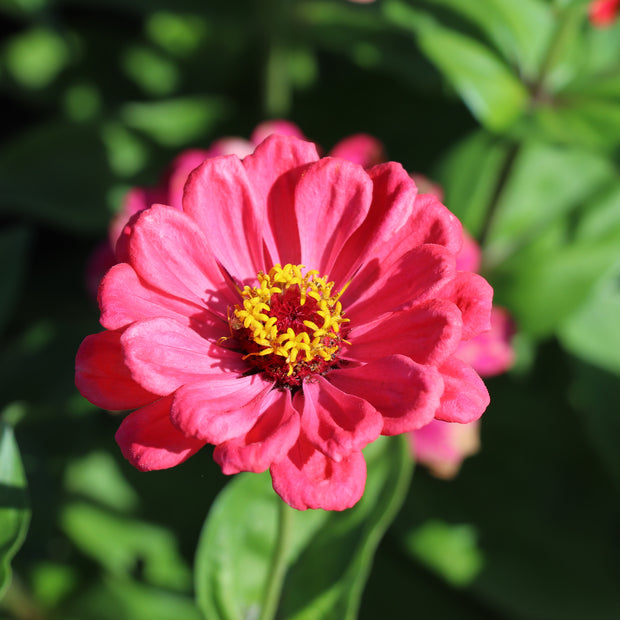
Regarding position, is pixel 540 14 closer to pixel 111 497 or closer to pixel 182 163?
pixel 182 163

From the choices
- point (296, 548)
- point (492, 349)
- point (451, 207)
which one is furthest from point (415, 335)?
point (451, 207)

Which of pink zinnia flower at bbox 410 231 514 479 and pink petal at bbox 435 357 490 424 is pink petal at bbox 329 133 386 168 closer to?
pink zinnia flower at bbox 410 231 514 479

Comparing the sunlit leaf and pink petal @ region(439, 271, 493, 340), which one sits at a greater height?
pink petal @ region(439, 271, 493, 340)

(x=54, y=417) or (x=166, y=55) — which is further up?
(x=166, y=55)

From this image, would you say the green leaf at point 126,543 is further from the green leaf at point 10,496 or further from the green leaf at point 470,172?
the green leaf at point 470,172

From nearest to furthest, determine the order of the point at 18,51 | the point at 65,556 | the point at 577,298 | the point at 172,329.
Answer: the point at 172,329
the point at 577,298
the point at 65,556
the point at 18,51

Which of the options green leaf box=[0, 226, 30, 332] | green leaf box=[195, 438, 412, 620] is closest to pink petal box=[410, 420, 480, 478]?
green leaf box=[195, 438, 412, 620]

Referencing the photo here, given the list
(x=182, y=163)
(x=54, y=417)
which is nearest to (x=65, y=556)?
(x=54, y=417)
